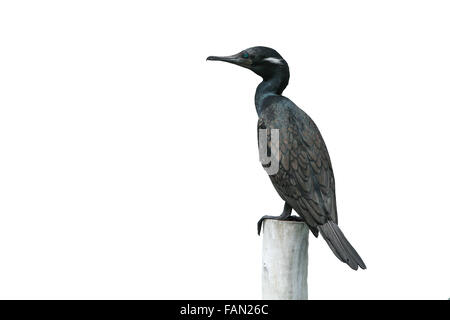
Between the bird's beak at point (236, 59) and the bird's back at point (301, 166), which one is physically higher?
the bird's beak at point (236, 59)

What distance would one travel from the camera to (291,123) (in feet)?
15.1

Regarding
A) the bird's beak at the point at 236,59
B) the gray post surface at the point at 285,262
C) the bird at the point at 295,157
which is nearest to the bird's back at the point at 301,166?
the bird at the point at 295,157

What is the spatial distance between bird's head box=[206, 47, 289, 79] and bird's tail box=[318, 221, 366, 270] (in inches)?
46.4

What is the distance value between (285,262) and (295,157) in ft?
2.33

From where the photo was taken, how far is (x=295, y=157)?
452 cm

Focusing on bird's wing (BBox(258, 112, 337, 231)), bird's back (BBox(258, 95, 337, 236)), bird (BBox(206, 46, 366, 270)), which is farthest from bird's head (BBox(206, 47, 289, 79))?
bird's wing (BBox(258, 112, 337, 231))

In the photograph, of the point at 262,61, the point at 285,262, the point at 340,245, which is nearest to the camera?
the point at 340,245

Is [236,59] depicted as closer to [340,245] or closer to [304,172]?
[304,172]

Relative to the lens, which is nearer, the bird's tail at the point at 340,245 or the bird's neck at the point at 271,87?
the bird's tail at the point at 340,245

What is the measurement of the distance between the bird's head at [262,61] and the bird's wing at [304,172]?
380 mm

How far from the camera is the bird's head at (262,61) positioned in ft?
15.7

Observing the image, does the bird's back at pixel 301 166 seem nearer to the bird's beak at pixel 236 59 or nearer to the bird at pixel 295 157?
the bird at pixel 295 157

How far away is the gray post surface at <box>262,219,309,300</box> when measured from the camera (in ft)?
14.5

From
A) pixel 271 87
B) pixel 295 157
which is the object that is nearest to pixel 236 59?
pixel 271 87
